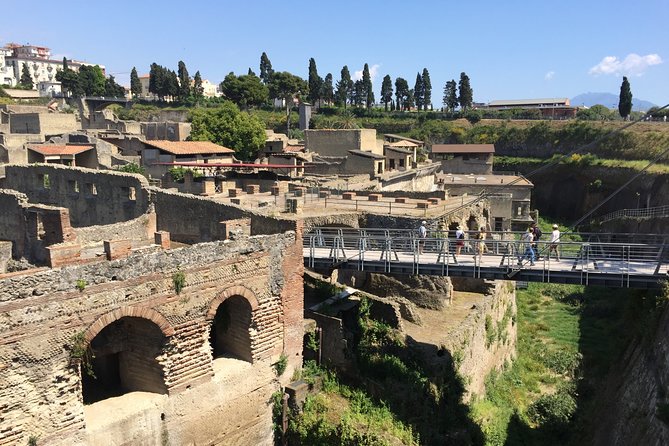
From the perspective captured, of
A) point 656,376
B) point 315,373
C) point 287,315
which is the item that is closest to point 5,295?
point 287,315

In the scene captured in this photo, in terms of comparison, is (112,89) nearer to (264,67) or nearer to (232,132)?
(264,67)

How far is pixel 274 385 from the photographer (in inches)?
588

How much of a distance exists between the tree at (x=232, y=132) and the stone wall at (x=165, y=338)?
111 feet

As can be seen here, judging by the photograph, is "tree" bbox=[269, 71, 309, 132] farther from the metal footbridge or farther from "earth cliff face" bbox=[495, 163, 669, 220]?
the metal footbridge

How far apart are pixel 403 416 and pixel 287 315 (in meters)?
4.25

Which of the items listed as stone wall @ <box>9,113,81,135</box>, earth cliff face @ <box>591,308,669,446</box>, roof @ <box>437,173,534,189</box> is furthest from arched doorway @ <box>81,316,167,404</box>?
stone wall @ <box>9,113,81,135</box>

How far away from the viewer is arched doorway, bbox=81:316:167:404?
12547 millimetres

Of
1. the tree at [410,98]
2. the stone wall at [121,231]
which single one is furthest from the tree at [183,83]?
the stone wall at [121,231]

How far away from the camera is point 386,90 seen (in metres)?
102

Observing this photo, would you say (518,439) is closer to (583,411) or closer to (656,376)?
(583,411)

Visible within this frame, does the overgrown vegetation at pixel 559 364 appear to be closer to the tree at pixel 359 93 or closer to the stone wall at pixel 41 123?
the stone wall at pixel 41 123

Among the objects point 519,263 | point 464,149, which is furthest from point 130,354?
point 464,149

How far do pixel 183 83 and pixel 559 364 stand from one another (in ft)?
285

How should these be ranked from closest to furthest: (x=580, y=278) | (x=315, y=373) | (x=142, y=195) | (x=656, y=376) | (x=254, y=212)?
1. (x=656, y=376)
2. (x=580, y=278)
3. (x=315, y=373)
4. (x=254, y=212)
5. (x=142, y=195)
